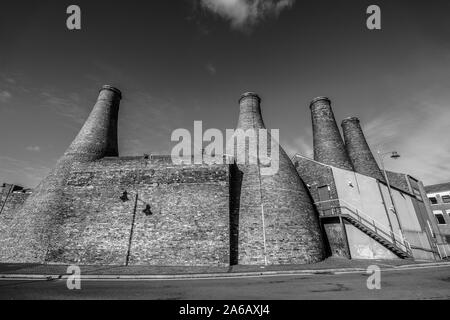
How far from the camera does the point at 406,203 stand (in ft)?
59.6

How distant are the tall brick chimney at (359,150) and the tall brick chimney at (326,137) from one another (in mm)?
2634

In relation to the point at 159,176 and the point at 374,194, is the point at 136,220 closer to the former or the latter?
the point at 159,176

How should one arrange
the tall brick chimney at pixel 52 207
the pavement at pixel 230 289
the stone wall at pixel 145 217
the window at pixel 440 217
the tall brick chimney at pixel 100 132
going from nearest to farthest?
the pavement at pixel 230 289
the stone wall at pixel 145 217
the tall brick chimney at pixel 52 207
the tall brick chimney at pixel 100 132
the window at pixel 440 217

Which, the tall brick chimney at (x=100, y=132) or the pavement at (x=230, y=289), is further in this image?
the tall brick chimney at (x=100, y=132)

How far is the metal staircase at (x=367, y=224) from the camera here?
14.6 metres

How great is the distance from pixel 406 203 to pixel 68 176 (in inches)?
993

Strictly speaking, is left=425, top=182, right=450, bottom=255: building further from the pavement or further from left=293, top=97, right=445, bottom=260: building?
the pavement

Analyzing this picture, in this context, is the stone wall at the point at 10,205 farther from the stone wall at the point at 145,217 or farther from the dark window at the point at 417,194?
the dark window at the point at 417,194

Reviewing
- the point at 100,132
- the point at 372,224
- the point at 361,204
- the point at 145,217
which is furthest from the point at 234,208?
the point at 100,132

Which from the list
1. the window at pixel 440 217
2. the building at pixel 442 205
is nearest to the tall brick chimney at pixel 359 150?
the building at pixel 442 205

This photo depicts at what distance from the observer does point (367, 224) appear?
15.9 m
